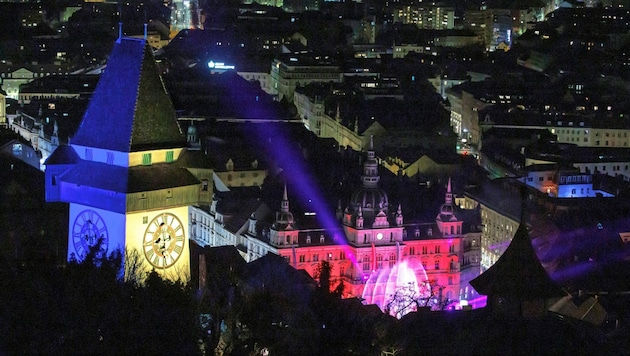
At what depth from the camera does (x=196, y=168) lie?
2548 centimetres

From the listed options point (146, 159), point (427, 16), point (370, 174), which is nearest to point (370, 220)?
point (370, 174)

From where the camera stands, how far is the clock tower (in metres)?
24.3

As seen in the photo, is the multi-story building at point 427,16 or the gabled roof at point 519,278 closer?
the gabled roof at point 519,278

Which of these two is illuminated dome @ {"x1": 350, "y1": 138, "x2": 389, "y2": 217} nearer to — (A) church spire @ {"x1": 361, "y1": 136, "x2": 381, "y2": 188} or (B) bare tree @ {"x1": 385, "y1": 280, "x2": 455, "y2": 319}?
(A) church spire @ {"x1": 361, "y1": 136, "x2": 381, "y2": 188}

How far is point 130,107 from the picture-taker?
24.3 meters

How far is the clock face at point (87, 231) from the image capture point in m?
24.5

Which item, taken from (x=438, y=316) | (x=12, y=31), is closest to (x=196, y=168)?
(x=438, y=316)

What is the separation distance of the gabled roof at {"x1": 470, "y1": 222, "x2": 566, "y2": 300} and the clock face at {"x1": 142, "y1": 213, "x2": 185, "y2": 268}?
4667 millimetres

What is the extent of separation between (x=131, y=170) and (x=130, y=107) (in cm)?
82

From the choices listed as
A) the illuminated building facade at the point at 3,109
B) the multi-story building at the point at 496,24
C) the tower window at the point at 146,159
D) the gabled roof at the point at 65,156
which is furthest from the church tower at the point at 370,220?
the multi-story building at the point at 496,24

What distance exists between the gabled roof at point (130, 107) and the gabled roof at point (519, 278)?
5.28 metres

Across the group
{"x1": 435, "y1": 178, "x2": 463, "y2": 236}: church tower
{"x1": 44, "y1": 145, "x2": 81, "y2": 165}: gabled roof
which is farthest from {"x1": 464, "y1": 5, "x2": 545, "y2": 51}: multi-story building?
Answer: {"x1": 44, "y1": 145, "x2": 81, "y2": 165}: gabled roof

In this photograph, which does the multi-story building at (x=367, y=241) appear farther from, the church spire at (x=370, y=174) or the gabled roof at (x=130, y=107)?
the gabled roof at (x=130, y=107)

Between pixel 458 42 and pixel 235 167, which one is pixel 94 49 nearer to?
pixel 458 42
